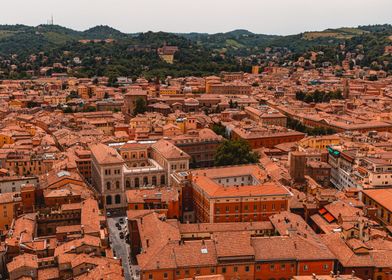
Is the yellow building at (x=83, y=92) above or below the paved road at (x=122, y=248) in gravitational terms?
above

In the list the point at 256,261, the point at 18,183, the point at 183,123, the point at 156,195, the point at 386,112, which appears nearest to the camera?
the point at 256,261

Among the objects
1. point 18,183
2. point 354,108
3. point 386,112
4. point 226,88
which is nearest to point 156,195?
point 18,183

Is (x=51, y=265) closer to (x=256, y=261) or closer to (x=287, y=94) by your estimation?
(x=256, y=261)

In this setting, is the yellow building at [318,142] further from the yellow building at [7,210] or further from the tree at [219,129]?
the yellow building at [7,210]

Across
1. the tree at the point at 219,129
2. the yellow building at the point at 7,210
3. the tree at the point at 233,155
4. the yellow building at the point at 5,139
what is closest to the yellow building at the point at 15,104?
the yellow building at the point at 5,139

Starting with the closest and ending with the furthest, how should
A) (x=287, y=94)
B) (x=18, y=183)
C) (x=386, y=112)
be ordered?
(x=18, y=183) < (x=386, y=112) < (x=287, y=94)

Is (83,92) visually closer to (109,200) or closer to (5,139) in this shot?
(5,139)
